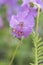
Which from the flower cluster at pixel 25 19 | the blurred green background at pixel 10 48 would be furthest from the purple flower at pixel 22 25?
the blurred green background at pixel 10 48

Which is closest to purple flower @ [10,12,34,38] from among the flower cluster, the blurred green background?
the flower cluster

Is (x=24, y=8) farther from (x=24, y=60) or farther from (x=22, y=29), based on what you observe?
(x=24, y=60)

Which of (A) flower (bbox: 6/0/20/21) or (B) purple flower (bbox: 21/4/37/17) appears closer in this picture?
(B) purple flower (bbox: 21/4/37/17)

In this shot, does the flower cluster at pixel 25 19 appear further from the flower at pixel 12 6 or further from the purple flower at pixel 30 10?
the flower at pixel 12 6

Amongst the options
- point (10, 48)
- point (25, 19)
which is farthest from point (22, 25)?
point (10, 48)

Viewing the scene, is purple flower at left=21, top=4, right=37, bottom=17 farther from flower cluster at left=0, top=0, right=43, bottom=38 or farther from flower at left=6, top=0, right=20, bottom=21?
flower at left=6, top=0, right=20, bottom=21

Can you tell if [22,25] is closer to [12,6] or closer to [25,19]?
[25,19]

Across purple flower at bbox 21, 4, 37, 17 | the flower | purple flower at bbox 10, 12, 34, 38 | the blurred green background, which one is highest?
the flower

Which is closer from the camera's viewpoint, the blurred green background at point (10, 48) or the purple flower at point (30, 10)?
the purple flower at point (30, 10)
